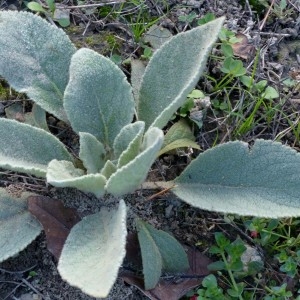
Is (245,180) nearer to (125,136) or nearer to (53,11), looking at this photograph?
(125,136)

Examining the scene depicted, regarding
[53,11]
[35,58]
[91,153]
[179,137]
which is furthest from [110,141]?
[53,11]

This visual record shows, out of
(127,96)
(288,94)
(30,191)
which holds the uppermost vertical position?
(127,96)

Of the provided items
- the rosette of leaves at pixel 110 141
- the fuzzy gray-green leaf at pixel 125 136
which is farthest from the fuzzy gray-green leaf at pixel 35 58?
the fuzzy gray-green leaf at pixel 125 136

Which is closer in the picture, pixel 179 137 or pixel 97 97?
pixel 97 97

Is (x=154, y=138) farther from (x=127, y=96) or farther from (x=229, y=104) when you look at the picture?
(x=229, y=104)

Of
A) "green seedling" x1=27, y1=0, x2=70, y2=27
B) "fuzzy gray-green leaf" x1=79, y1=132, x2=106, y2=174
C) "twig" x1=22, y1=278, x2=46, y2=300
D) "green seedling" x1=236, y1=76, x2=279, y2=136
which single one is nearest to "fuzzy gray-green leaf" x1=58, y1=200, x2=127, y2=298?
"fuzzy gray-green leaf" x1=79, y1=132, x2=106, y2=174

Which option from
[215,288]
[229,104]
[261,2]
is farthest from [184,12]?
[215,288]
